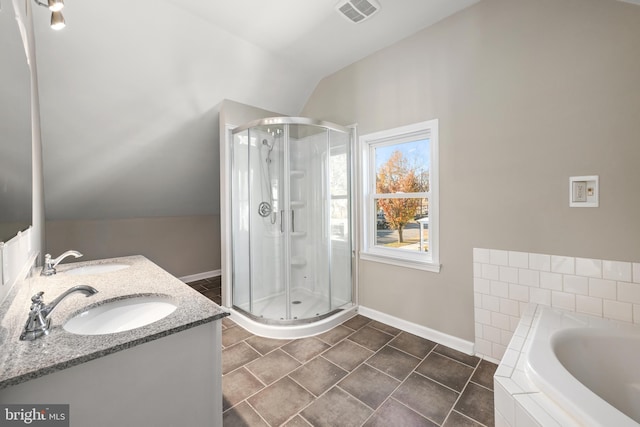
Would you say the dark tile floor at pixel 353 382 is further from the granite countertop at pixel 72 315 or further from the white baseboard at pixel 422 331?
the granite countertop at pixel 72 315

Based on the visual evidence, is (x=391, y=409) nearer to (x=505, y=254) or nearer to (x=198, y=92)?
(x=505, y=254)

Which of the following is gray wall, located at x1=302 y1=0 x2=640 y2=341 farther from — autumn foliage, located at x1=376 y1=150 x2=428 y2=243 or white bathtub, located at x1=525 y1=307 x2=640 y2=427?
white bathtub, located at x1=525 y1=307 x2=640 y2=427

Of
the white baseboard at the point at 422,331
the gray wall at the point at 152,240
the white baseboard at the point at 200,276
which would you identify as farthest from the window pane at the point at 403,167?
the white baseboard at the point at 200,276

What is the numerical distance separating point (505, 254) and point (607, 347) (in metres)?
0.74

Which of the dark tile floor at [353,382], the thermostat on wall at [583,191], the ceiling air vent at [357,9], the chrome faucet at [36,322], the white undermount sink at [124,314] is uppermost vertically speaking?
the ceiling air vent at [357,9]

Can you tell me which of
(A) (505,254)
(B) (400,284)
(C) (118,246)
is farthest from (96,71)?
(A) (505,254)

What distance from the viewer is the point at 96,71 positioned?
2.14 metres

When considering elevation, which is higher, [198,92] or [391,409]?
[198,92]

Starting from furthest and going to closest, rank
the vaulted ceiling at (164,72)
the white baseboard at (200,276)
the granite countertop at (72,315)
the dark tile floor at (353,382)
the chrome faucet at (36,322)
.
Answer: the white baseboard at (200,276) < the vaulted ceiling at (164,72) < the dark tile floor at (353,382) < the chrome faucet at (36,322) < the granite countertop at (72,315)

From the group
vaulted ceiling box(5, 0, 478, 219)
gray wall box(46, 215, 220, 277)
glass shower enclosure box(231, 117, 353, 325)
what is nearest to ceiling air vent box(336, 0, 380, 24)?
vaulted ceiling box(5, 0, 478, 219)

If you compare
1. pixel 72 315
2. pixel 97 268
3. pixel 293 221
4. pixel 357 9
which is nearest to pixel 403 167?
pixel 293 221

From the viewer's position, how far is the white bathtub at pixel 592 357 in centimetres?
125

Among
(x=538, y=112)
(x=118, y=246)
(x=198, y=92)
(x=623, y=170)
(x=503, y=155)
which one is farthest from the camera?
(x=118, y=246)

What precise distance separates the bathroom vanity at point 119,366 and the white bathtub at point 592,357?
141 cm
